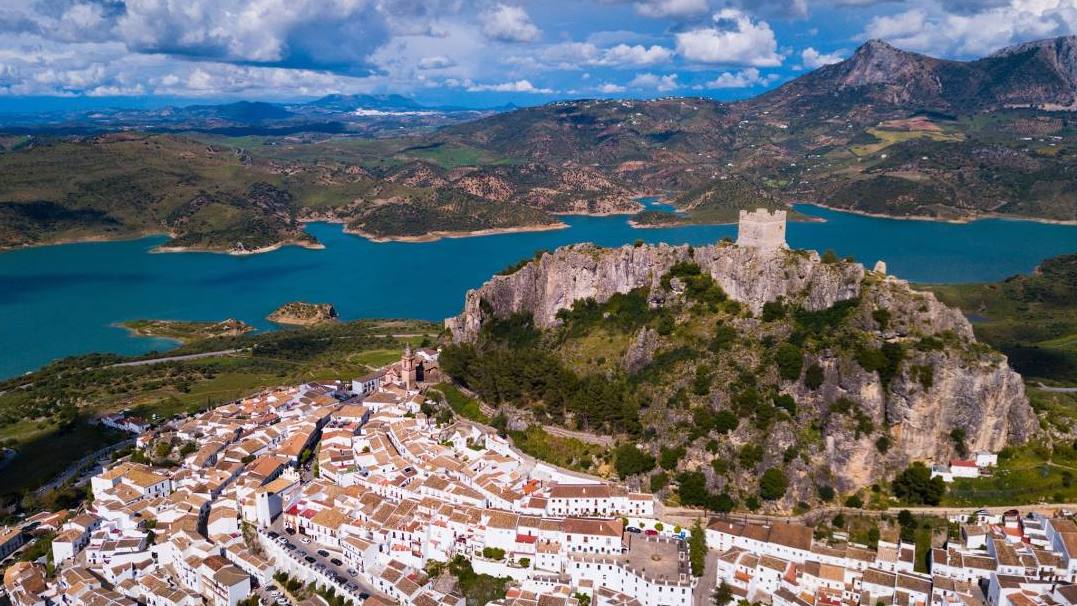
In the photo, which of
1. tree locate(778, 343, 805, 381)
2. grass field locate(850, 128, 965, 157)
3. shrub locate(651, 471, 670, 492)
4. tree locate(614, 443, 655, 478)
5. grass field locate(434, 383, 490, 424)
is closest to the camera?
shrub locate(651, 471, 670, 492)

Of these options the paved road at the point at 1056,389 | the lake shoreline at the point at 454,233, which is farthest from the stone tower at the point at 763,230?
the lake shoreline at the point at 454,233

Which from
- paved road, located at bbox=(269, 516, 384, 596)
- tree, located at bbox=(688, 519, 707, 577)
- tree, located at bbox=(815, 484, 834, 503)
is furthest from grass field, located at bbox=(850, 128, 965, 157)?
paved road, located at bbox=(269, 516, 384, 596)

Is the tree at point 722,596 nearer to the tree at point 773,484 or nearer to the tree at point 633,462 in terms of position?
the tree at point 773,484

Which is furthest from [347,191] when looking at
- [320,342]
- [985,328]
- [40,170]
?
[985,328]

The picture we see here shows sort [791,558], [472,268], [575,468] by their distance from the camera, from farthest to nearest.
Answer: [472,268] → [575,468] → [791,558]

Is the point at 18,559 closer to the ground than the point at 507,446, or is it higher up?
closer to the ground

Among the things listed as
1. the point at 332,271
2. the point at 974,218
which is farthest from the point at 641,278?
the point at 974,218

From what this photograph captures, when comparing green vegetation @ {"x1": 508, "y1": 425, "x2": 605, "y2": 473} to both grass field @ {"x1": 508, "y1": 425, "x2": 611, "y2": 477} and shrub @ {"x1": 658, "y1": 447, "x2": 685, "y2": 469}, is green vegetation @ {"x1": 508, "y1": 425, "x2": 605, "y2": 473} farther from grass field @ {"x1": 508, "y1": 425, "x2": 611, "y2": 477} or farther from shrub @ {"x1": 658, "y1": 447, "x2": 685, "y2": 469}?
shrub @ {"x1": 658, "y1": 447, "x2": 685, "y2": 469}

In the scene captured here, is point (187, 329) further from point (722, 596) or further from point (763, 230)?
point (722, 596)

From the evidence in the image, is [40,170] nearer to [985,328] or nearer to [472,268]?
[472,268]
